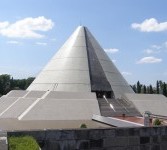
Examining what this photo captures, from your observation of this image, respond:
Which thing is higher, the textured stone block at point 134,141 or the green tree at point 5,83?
the green tree at point 5,83

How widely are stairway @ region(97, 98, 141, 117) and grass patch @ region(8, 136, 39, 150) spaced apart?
16.6 metres

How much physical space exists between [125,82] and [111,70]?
1.77 metres

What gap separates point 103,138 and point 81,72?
946 inches

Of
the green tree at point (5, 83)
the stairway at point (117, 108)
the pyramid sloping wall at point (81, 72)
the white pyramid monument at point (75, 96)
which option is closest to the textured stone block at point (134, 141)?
the white pyramid monument at point (75, 96)

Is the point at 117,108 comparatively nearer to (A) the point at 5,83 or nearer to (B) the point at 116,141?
(B) the point at 116,141

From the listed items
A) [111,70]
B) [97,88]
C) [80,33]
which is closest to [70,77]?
A: [97,88]

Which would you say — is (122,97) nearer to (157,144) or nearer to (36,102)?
(36,102)

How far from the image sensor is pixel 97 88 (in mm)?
29734

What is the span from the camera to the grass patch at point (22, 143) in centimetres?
484

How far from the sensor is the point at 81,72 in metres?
30.8

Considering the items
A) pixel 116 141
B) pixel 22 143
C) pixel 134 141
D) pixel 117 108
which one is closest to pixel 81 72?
pixel 117 108

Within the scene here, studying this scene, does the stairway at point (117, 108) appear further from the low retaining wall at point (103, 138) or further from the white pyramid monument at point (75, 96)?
the low retaining wall at point (103, 138)

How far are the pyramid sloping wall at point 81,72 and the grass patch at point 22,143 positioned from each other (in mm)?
23156

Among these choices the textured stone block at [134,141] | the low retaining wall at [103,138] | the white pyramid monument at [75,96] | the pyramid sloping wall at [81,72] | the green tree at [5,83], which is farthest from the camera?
the green tree at [5,83]
